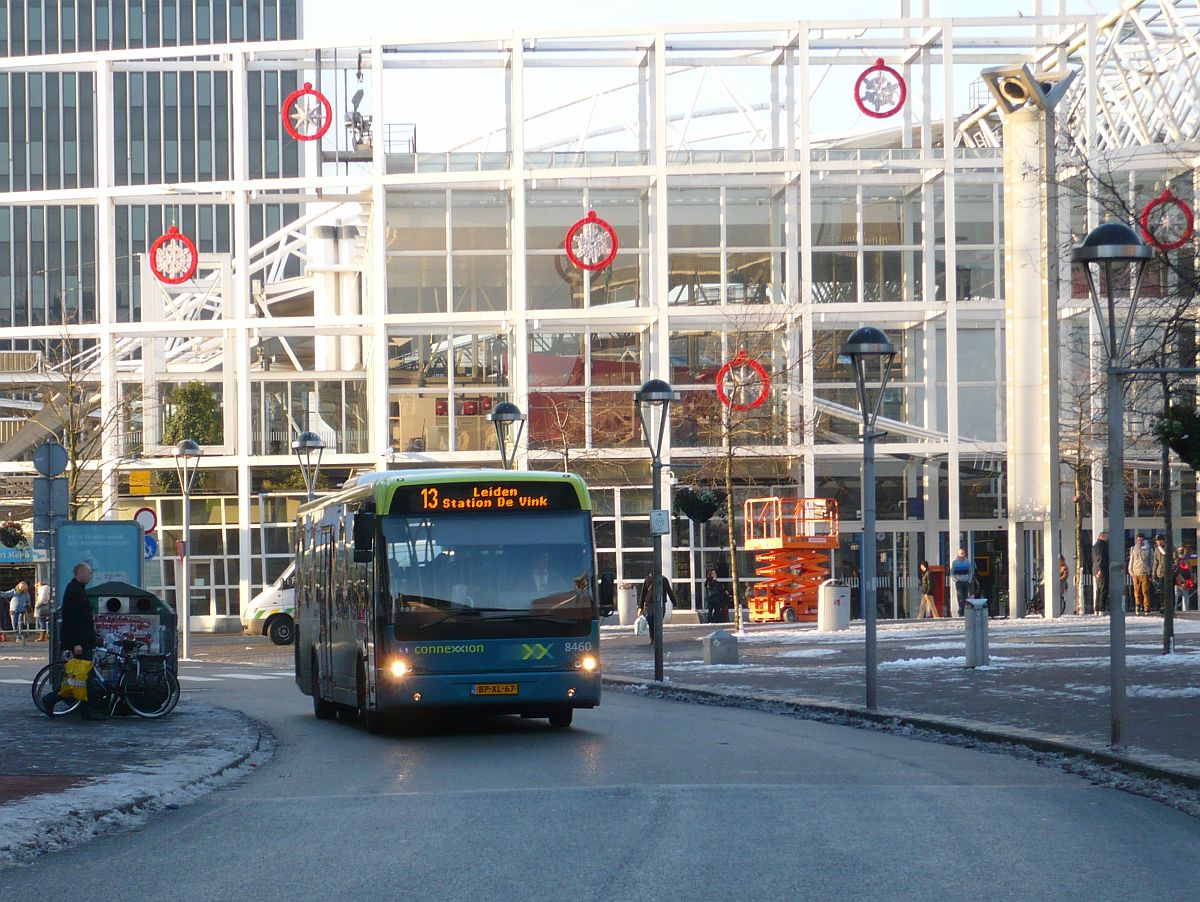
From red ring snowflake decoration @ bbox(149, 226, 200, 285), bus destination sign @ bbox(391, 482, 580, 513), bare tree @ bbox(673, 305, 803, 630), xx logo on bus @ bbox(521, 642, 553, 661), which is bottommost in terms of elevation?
xx logo on bus @ bbox(521, 642, 553, 661)

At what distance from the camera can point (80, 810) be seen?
1155 centimetres

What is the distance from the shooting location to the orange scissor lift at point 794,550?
156 feet

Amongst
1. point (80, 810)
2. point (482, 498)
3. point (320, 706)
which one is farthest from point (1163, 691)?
point (80, 810)

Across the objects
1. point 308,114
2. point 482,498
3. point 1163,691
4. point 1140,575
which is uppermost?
→ point 308,114

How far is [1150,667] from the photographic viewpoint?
78.8ft

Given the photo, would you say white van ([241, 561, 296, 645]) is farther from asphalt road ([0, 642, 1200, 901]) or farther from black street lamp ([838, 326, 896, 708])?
asphalt road ([0, 642, 1200, 901])

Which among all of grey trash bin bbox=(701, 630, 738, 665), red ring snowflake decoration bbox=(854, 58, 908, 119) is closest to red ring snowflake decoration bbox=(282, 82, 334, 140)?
red ring snowflake decoration bbox=(854, 58, 908, 119)

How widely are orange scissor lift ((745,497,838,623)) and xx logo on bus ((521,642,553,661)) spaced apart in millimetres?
29202

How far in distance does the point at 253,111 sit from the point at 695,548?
195 feet

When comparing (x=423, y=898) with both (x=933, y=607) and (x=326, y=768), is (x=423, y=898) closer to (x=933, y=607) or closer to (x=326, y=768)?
(x=326, y=768)

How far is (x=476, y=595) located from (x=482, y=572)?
0.24 meters

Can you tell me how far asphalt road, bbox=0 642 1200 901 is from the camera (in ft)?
28.5

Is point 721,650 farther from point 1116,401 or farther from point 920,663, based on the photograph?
point 1116,401

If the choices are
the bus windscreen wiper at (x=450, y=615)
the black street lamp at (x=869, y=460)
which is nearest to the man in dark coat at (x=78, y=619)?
the bus windscreen wiper at (x=450, y=615)
